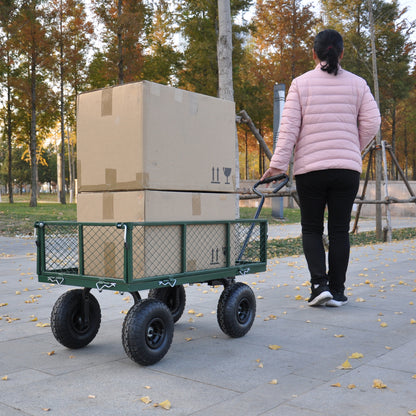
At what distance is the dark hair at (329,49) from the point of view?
4832mm

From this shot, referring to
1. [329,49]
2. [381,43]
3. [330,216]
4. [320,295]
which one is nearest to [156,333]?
[320,295]

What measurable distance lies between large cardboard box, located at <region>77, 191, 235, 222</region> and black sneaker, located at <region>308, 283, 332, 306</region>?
145 cm

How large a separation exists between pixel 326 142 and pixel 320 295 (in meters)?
1.38

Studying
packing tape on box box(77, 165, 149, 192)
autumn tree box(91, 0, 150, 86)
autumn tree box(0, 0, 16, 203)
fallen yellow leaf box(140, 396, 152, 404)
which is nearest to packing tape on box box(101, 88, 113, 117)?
packing tape on box box(77, 165, 149, 192)

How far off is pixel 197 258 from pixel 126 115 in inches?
42.9

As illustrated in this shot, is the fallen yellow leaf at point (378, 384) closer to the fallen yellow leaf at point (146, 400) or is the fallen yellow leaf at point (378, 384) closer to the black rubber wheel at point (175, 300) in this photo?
the fallen yellow leaf at point (146, 400)

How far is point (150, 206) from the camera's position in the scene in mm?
3479

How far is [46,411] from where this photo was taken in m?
2.62

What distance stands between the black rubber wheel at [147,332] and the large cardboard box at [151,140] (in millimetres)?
759

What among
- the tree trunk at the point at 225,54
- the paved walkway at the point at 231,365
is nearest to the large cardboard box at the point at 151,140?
the paved walkway at the point at 231,365

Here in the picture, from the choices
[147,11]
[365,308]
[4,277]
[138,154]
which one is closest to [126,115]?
[138,154]

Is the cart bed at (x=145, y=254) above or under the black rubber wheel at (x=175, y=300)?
above

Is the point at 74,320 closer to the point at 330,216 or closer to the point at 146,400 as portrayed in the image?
the point at 146,400

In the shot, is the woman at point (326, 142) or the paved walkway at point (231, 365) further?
the woman at point (326, 142)
